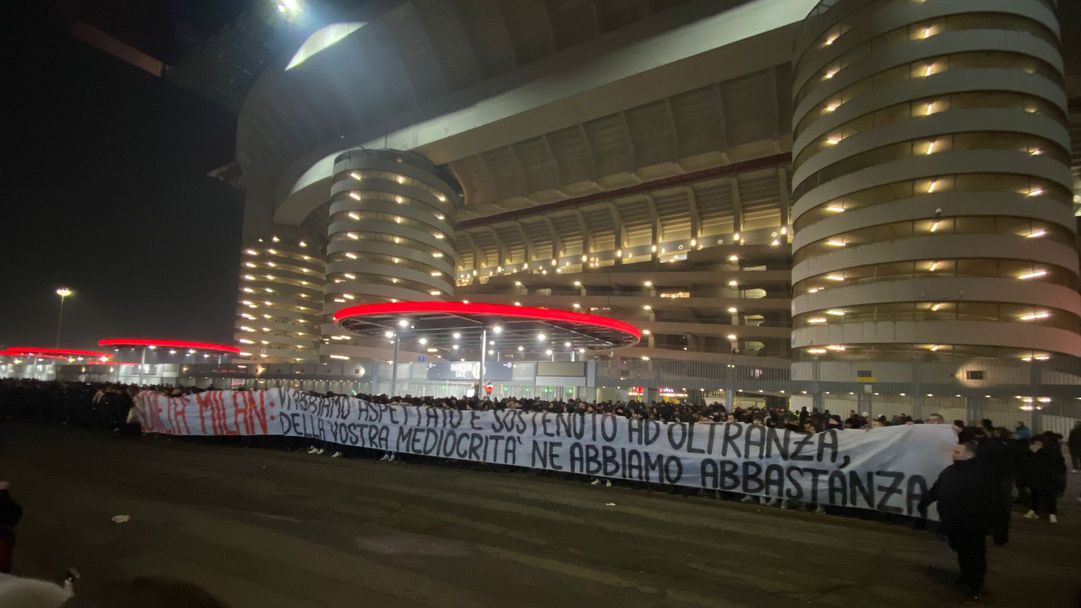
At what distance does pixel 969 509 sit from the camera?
561 cm

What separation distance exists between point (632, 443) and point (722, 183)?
49.7 metres

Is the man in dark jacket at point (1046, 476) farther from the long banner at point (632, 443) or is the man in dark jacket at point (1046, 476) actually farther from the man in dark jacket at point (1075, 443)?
the man in dark jacket at point (1075, 443)

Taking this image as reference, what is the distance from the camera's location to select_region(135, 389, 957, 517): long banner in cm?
875

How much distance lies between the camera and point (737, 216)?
5753 centimetres

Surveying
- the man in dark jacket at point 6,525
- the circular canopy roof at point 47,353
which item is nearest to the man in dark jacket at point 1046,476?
the man in dark jacket at point 6,525

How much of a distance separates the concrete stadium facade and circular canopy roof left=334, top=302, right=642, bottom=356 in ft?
7.54

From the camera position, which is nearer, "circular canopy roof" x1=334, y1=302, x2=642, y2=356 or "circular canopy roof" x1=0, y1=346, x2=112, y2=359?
"circular canopy roof" x1=334, y1=302, x2=642, y2=356

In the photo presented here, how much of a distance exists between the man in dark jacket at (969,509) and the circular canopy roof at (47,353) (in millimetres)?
65148

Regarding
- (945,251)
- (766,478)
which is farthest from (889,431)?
(945,251)

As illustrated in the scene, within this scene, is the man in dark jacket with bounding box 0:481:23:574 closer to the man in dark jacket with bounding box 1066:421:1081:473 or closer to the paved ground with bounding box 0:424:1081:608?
the paved ground with bounding box 0:424:1081:608

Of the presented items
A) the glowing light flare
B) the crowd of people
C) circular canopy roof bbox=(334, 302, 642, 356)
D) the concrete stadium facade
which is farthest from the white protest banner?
the glowing light flare

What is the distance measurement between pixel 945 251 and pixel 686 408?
19.7 metres

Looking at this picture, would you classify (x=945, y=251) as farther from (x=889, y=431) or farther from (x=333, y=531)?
(x=333, y=531)

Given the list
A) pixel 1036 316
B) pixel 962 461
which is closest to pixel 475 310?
pixel 962 461
